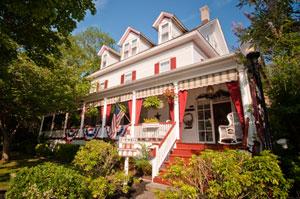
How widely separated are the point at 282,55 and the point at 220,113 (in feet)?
18.1

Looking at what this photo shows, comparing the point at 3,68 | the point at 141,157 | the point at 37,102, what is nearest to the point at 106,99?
the point at 37,102

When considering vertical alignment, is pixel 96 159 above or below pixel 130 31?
below

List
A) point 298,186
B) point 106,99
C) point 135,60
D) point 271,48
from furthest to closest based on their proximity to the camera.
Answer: point 135,60, point 106,99, point 271,48, point 298,186

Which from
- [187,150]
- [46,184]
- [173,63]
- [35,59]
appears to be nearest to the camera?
[46,184]

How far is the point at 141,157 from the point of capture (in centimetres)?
818

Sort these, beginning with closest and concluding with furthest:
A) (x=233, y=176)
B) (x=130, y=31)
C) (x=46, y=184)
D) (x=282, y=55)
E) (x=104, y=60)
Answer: (x=233, y=176)
(x=46, y=184)
(x=282, y=55)
(x=130, y=31)
(x=104, y=60)

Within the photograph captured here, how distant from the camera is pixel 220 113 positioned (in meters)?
10.5

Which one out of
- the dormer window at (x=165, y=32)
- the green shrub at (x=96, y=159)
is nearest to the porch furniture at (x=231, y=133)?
the green shrub at (x=96, y=159)

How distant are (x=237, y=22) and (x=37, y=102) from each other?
11575mm

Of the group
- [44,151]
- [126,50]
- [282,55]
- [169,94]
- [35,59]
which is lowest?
[44,151]

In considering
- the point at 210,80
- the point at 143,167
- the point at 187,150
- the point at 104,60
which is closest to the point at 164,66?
the point at 210,80

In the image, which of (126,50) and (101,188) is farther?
(126,50)

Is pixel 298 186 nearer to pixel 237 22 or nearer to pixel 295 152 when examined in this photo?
pixel 295 152

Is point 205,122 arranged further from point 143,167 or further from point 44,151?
point 44,151
